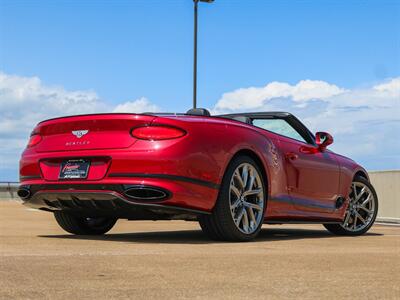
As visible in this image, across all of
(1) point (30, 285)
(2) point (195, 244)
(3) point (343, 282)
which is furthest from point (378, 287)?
(2) point (195, 244)

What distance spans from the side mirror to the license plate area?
10.7ft

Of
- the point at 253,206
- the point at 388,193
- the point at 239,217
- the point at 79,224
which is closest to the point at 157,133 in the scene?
the point at 239,217

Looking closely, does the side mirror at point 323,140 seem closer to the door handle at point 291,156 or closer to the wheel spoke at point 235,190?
the door handle at point 291,156

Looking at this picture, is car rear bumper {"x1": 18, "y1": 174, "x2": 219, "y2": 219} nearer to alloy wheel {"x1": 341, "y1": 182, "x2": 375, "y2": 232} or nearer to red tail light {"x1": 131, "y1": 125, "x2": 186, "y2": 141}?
red tail light {"x1": 131, "y1": 125, "x2": 186, "y2": 141}

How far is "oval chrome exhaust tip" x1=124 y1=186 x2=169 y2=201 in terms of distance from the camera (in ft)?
19.4

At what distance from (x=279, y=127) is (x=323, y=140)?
0.76 m

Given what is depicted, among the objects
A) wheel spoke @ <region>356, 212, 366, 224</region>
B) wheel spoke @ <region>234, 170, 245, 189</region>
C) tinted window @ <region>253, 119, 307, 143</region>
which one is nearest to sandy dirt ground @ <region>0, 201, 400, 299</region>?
wheel spoke @ <region>234, 170, 245, 189</region>

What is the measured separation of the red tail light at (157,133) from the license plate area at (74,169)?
0.55 m

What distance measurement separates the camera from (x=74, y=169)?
20.5 ft

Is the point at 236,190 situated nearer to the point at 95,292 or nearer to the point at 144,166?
the point at 144,166

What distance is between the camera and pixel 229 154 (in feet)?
21.1

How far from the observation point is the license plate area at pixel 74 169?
618 cm

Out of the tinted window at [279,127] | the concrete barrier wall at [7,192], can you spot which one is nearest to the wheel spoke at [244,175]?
the tinted window at [279,127]

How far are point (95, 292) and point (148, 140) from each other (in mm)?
2844
